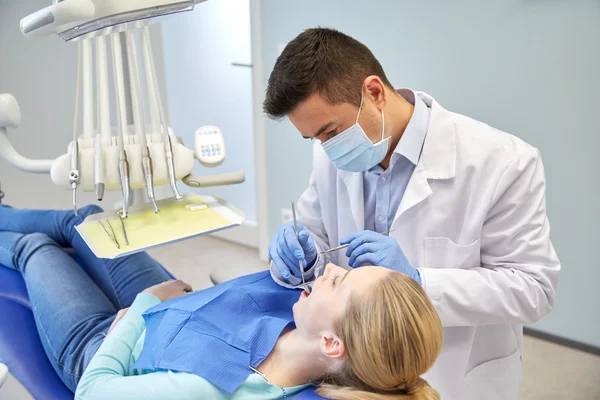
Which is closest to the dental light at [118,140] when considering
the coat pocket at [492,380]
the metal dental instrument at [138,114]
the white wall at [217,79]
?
Answer: the metal dental instrument at [138,114]

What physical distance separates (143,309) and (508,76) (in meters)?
1.59

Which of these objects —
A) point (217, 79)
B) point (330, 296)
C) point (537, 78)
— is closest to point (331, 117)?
point (330, 296)

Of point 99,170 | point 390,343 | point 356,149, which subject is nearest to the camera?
point 390,343

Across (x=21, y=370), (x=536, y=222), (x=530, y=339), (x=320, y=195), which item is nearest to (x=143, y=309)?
(x=21, y=370)

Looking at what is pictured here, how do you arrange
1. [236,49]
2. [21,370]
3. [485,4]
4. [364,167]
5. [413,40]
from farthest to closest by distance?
[236,49], [413,40], [485,4], [21,370], [364,167]

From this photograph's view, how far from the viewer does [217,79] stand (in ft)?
10.5

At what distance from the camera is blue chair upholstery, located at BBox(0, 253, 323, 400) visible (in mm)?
1386

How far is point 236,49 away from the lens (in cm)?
305

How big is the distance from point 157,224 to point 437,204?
738mm

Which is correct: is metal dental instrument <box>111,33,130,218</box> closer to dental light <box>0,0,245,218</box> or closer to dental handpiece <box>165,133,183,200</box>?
dental light <box>0,0,245,218</box>

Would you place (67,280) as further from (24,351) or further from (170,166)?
(170,166)

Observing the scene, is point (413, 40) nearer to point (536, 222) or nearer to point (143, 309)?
point (536, 222)

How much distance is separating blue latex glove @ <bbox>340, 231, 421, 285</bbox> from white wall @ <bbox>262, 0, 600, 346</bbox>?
123 cm

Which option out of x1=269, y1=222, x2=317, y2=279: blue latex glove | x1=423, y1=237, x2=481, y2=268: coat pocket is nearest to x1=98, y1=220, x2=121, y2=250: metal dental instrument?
x1=269, y1=222, x2=317, y2=279: blue latex glove
